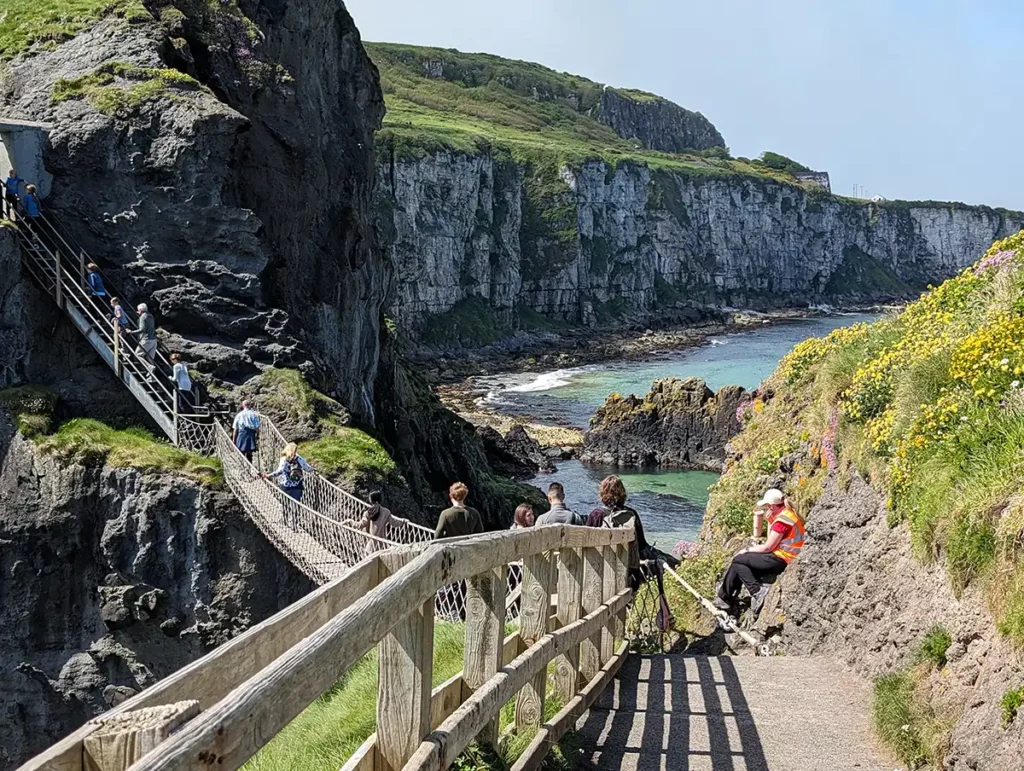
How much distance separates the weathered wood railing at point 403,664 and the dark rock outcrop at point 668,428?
2183 inches

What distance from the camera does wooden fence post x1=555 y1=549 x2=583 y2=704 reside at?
709cm

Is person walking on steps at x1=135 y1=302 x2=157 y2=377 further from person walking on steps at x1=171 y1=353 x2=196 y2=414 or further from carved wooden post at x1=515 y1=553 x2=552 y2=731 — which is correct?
carved wooden post at x1=515 y1=553 x2=552 y2=731

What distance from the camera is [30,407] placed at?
19.6 meters

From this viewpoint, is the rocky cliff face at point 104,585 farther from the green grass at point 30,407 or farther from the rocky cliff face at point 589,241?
the rocky cliff face at point 589,241

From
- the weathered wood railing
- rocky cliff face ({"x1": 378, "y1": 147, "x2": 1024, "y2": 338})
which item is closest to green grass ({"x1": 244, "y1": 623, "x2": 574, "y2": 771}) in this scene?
the weathered wood railing

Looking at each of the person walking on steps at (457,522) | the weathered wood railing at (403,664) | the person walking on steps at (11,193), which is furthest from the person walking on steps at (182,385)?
the weathered wood railing at (403,664)

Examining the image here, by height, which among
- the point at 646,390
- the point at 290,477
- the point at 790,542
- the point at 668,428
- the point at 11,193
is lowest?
the point at 668,428

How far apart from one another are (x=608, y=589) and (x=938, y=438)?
9.91 feet

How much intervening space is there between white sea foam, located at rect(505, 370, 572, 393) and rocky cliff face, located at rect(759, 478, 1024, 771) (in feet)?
250

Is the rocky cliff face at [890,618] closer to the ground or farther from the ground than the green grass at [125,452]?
farther from the ground

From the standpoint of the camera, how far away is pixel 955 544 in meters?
6.67

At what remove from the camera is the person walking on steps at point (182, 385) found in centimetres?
2006

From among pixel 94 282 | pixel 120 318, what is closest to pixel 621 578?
pixel 120 318

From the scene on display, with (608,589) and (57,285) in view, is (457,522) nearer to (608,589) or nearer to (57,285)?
(608,589)
